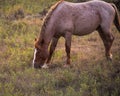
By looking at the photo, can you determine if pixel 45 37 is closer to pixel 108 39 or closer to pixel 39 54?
pixel 39 54

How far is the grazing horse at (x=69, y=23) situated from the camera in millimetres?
9406

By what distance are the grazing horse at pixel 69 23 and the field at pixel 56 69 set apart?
1.37 ft

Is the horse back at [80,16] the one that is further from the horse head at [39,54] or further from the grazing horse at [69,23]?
the horse head at [39,54]

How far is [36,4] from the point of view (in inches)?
685

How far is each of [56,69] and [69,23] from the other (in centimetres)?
121

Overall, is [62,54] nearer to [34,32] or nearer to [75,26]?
[75,26]

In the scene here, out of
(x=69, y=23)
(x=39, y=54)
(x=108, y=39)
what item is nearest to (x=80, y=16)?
(x=69, y=23)

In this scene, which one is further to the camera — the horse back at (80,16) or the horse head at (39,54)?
the horse back at (80,16)

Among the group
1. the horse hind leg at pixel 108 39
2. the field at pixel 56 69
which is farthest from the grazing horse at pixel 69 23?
the field at pixel 56 69

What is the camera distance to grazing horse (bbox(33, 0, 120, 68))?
30.9 feet

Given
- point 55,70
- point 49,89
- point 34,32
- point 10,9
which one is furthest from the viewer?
point 10,9

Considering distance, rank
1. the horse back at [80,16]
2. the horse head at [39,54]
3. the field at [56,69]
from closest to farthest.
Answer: the field at [56,69]
the horse head at [39,54]
the horse back at [80,16]

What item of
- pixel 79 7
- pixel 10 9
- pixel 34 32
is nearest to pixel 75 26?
pixel 79 7

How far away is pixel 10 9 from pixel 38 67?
741cm
